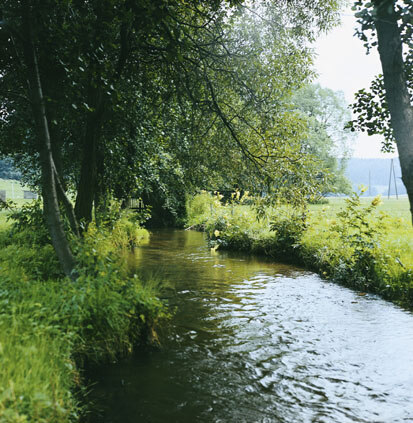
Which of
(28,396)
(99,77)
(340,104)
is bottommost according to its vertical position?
(28,396)

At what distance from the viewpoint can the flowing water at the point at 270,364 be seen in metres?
3.74

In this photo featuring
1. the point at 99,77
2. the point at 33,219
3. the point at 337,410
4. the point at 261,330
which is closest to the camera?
the point at 337,410

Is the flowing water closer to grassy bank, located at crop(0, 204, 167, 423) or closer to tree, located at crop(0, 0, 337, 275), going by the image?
grassy bank, located at crop(0, 204, 167, 423)

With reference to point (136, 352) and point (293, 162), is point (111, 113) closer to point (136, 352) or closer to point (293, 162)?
point (293, 162)

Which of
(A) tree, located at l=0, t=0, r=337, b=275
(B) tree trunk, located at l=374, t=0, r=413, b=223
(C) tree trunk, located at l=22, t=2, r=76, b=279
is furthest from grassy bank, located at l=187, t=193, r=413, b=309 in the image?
(B) tree trunk, located at l=374, t=0, r=413, b=223

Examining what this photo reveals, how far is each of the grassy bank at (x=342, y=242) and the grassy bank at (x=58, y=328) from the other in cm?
320

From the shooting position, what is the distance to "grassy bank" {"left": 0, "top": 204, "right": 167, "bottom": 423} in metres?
2.65

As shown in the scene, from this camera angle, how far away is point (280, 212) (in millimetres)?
12445

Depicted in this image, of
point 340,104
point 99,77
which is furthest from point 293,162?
point 340,104

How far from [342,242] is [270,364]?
5513 mm

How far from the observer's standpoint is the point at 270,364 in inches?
Result: 189

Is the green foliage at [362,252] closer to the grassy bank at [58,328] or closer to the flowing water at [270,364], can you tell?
the flowing water at [270,364]

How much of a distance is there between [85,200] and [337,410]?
662cm

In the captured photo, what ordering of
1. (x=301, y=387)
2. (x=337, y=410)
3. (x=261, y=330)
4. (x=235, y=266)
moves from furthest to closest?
1. (x=235, y=266)
2. (x=261, y=330)
3. (x=301, y=387)
4. (x=337, y=410)
